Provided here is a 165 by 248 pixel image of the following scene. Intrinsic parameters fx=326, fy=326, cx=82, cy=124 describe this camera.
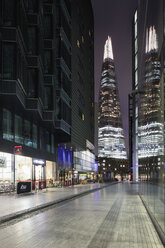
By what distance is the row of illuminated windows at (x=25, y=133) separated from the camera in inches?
1283

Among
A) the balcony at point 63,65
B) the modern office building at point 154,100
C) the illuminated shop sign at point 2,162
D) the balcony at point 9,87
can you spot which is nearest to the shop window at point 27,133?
the illuminated shop sign at point 2,162

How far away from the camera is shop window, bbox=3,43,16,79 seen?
29.4 metres

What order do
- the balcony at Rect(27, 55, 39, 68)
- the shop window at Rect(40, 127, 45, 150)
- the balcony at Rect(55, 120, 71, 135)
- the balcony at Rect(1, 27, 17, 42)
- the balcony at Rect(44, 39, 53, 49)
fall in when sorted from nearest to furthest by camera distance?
the balcony at Rect(1, 27, 17, 42) < the balcony at Rect(27, 55, 39, 68) < the balcony at Rect(44, 39, 53, 49) < the shop window at Rect(40, 127, 45, 150) < the balcony at Rect(55, 120, 71, 135)

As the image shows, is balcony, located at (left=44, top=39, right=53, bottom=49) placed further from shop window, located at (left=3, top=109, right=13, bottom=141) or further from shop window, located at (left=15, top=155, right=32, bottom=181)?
shop window, located at (left=15, top=155, right=32, bottom=181)

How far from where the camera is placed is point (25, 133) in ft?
127

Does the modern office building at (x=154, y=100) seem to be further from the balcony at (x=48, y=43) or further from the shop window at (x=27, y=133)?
the balcony at (x=48, y=43)

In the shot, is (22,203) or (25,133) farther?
(25,133)

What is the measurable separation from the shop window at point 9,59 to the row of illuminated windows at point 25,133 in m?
4.32

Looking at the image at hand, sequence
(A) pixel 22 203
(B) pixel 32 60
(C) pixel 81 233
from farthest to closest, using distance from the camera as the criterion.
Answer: (B) pixel 32 60
(A) pixel 22 203
(C) pixel 81 233

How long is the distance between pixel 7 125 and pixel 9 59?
6681 mm

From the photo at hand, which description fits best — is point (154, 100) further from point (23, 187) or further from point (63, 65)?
point (63, 65)

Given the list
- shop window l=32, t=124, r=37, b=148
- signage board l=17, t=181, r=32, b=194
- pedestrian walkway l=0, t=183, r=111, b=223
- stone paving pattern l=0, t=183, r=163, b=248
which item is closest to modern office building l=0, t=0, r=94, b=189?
shop window l=32, t=124, r=37, b=148

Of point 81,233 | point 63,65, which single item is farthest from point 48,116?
point 81,233

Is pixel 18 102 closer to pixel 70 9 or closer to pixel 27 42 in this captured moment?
pixel 27 42
